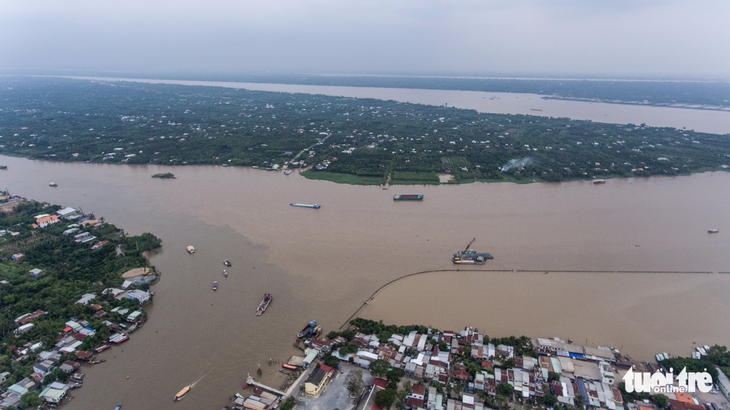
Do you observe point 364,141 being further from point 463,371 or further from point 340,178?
point 463,371

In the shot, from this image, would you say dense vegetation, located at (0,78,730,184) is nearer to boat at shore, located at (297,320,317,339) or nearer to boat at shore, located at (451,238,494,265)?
boat at shore, located at (451,238,494,265)

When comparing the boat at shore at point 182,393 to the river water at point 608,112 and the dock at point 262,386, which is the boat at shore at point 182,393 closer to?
the dock at point 262,386

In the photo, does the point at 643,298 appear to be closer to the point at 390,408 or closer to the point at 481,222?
the point at 481,222

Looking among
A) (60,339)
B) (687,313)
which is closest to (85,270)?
(60,339)

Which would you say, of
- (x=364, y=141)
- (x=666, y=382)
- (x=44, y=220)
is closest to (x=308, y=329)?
(x=666, y=382)

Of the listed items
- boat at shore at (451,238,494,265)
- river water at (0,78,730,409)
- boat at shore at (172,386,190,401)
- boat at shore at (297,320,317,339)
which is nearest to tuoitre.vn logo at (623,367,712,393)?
river water at (0,78,730,409)
